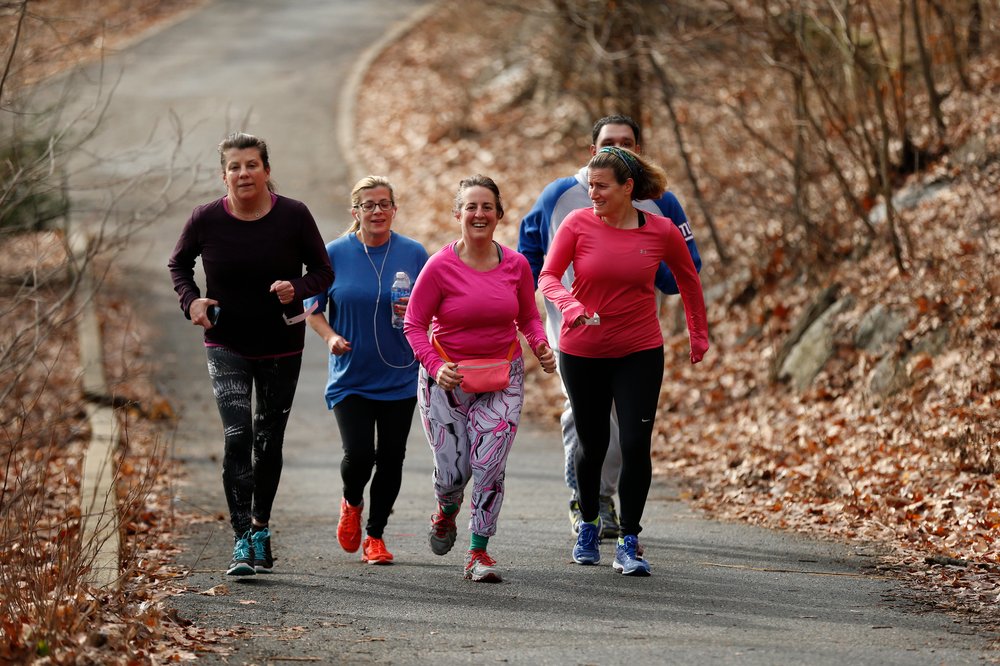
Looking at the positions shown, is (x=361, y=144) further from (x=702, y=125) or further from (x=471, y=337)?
(x=471, y=337)

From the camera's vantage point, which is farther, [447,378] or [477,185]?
[477,185]

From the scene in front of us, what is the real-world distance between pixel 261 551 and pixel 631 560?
77.2 inches

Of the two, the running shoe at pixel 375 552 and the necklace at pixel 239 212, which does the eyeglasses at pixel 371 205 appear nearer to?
the necklace at pixel 239 212

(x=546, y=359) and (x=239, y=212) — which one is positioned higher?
(x=239, y=212)

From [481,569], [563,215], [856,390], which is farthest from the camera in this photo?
[856,390]

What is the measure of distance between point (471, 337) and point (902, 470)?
3678 millimetres

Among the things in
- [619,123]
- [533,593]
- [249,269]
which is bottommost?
[533,593]

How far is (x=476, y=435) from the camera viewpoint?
6.68 metres

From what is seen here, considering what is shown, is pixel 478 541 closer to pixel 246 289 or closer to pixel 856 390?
pixel 246 289

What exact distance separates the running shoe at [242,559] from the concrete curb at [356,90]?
54.8 feet

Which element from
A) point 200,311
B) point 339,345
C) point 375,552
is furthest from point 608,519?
point 200,311

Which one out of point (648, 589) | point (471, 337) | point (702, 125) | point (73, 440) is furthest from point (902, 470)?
point (702, 125)

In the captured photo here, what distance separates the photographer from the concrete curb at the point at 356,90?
24.7 m

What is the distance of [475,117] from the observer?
2586 cm
